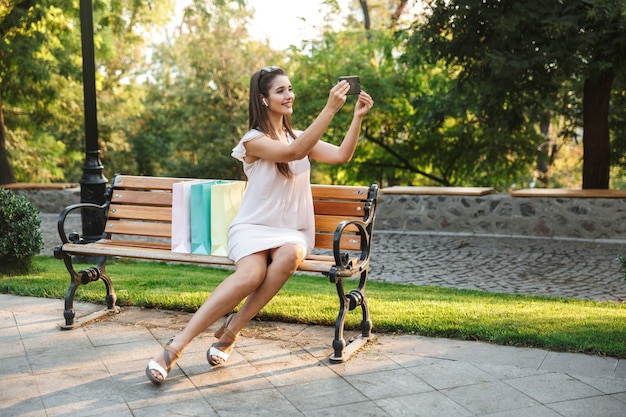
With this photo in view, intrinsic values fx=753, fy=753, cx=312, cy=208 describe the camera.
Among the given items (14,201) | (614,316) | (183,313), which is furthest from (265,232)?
(14,201)

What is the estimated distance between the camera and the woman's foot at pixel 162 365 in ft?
12.4

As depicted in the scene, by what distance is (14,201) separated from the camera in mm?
7012

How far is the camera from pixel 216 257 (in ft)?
15.4

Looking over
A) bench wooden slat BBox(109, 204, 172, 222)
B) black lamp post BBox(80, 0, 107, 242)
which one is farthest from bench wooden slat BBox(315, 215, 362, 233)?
black lamp post BBox(80, 0, 107, 242)

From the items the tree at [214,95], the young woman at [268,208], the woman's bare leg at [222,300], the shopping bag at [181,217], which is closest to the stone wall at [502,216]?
the shopping bag at [181,217]

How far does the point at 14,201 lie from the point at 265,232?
3.72m

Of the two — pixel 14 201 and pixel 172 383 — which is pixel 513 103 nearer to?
pixel 14 201

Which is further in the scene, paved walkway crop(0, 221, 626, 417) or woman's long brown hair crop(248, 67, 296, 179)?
woman's long brown hair crop(248, 67, 296, 179)

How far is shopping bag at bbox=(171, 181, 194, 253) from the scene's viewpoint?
490 cm

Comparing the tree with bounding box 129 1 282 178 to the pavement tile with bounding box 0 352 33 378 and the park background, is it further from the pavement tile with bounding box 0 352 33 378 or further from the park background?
the pavement tile with bounding box 0 352 33 378

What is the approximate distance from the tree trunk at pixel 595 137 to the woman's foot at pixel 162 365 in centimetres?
909

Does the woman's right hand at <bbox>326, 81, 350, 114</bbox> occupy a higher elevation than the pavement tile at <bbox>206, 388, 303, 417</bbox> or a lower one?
higher

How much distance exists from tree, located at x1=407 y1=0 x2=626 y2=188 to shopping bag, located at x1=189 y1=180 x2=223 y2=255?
6.06 m

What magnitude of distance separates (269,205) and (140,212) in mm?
1465
